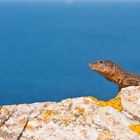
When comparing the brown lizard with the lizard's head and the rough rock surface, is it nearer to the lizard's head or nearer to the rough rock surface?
the lizard's head

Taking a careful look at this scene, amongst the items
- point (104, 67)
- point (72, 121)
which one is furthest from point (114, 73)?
point (72, 121)

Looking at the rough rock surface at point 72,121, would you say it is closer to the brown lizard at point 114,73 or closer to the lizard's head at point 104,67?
the brown lizard at point 114,73

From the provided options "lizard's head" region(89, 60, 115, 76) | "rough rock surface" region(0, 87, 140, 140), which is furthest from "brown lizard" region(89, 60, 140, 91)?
"rough rock surface" region(0, 87, 140, 140)

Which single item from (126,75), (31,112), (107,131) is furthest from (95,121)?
(126,75)

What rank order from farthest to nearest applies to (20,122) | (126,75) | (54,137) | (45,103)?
(126,75), (45,103), (20,122), (54,137)

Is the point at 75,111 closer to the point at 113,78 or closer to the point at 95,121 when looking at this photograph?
the point at 95,121

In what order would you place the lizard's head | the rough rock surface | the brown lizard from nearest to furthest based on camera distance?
the rough rock surface
the brown lizard
the lizard's head
